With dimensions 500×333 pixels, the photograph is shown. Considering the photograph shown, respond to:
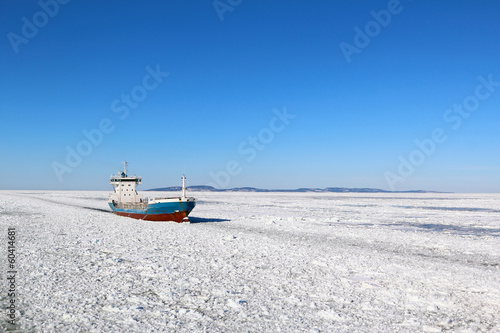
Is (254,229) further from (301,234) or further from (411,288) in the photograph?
(411,288)

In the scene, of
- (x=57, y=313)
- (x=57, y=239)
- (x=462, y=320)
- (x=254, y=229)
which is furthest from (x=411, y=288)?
(x=57, y=239)

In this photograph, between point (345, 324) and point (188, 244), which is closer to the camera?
point (345, 324)

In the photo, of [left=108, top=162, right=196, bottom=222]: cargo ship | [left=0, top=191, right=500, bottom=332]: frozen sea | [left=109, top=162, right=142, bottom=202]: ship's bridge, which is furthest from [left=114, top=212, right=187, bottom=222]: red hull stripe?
[left=0, top=191, right=500, bottom=332]: frozen sea

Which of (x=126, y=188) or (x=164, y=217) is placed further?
(x=126, y=188)

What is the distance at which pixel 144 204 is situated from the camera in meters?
28.1

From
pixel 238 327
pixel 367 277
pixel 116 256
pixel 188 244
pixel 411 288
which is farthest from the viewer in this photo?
pixel 188 244

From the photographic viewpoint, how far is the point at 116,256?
494 inches

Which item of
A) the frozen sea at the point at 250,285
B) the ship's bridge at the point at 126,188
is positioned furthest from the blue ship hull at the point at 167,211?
the frozen sea at the point at 250,285

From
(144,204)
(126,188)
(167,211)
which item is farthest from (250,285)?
(126,188)

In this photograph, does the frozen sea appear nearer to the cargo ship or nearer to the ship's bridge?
the cargo ship

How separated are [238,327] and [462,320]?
479 centimetres

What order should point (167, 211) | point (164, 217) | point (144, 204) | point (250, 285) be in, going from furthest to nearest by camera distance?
point (144, 204)
point (164, 217)
point (167, 211)
point (250, 285)

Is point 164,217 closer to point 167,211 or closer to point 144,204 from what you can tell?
point 167,211

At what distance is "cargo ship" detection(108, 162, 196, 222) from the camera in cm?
2595
